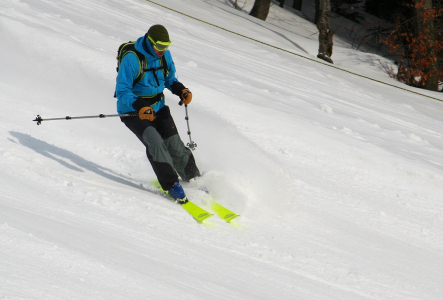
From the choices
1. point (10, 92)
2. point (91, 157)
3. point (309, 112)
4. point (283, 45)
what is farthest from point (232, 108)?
point (283, 45)

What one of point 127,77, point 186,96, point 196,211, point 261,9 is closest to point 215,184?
point 196,211

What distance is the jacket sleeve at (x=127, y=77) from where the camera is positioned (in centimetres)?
431

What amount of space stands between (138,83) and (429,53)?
12960 mm

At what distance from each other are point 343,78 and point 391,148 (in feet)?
17.2

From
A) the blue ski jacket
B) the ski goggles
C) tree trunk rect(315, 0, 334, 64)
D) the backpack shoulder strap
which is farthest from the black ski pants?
tree trunk rect(315, 0, 334, 64)

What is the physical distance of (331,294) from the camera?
3498 mm

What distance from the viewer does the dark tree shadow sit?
5.02 meters

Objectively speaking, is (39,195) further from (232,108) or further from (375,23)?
(375,23)

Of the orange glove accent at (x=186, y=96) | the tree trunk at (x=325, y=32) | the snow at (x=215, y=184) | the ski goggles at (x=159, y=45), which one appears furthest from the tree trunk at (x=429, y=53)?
the ski goggles at (x=159, y=45)

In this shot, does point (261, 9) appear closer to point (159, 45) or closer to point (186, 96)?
point (186, 96)

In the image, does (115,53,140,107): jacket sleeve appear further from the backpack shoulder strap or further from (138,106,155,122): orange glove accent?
(138,106,155,122): orange glove accent

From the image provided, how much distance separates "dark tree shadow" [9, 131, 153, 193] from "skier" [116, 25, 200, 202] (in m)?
0.55

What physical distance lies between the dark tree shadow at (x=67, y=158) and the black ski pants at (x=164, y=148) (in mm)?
490

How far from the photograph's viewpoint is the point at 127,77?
4340 mm
